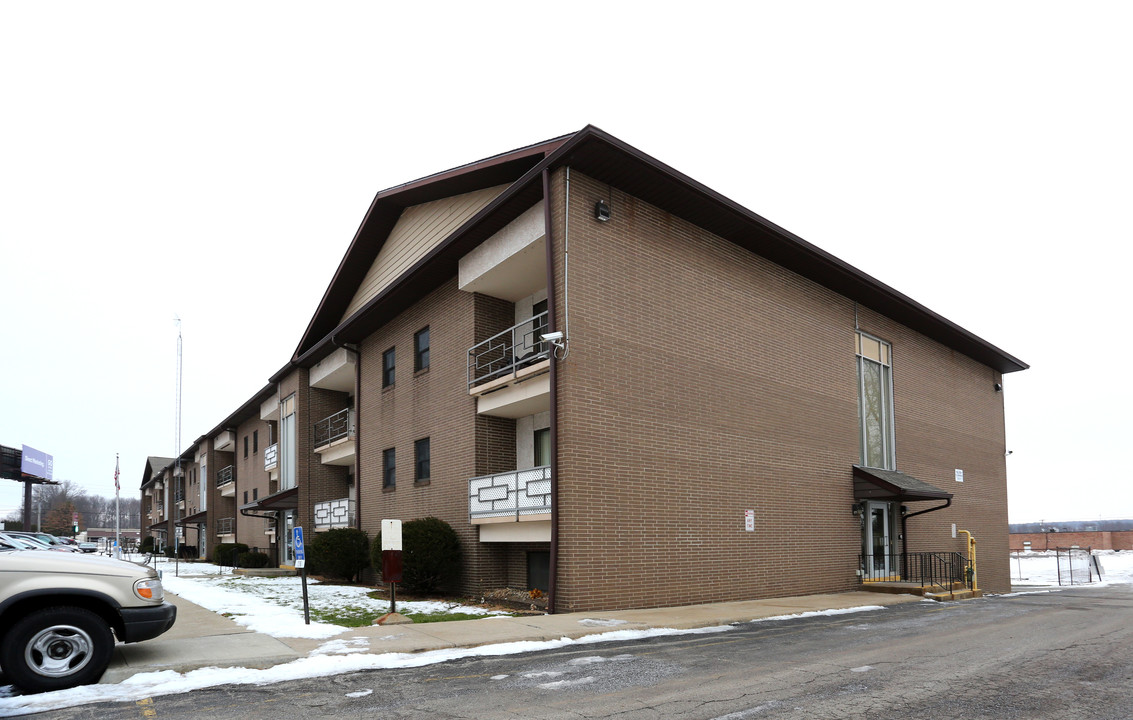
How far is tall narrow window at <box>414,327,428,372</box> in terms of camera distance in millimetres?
22141

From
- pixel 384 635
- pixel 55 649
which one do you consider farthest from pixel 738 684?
pixel 55 649

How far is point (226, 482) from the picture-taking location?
46.8 m

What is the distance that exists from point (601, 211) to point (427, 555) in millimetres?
8283

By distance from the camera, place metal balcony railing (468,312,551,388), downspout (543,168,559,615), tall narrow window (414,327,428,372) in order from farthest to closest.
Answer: tall narrow window (414,327,428,372) < metal balcony railing (468,312,551,388) < downspout (543,168,559,615)

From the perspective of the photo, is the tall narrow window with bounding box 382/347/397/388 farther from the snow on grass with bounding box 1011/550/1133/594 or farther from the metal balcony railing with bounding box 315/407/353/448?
the snow on grass with bounding box 1011/550/1133/594

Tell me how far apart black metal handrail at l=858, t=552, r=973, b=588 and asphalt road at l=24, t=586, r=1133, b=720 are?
9.88 meters

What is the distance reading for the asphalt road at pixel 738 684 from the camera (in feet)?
23.4

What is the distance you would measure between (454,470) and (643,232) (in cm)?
737

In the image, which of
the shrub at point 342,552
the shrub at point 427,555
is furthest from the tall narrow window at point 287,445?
the shrub at point 427,555

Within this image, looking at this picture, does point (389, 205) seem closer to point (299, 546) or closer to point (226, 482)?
point (299, 546)

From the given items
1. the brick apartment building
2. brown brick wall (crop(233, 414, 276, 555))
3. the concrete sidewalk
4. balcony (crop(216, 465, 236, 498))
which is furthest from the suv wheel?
balcony (crop(216, 465, 236, 498))

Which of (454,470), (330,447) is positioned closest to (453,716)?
(454,470)

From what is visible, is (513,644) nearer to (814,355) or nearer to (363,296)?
(814,355)

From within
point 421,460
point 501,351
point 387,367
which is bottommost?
point 421,460
